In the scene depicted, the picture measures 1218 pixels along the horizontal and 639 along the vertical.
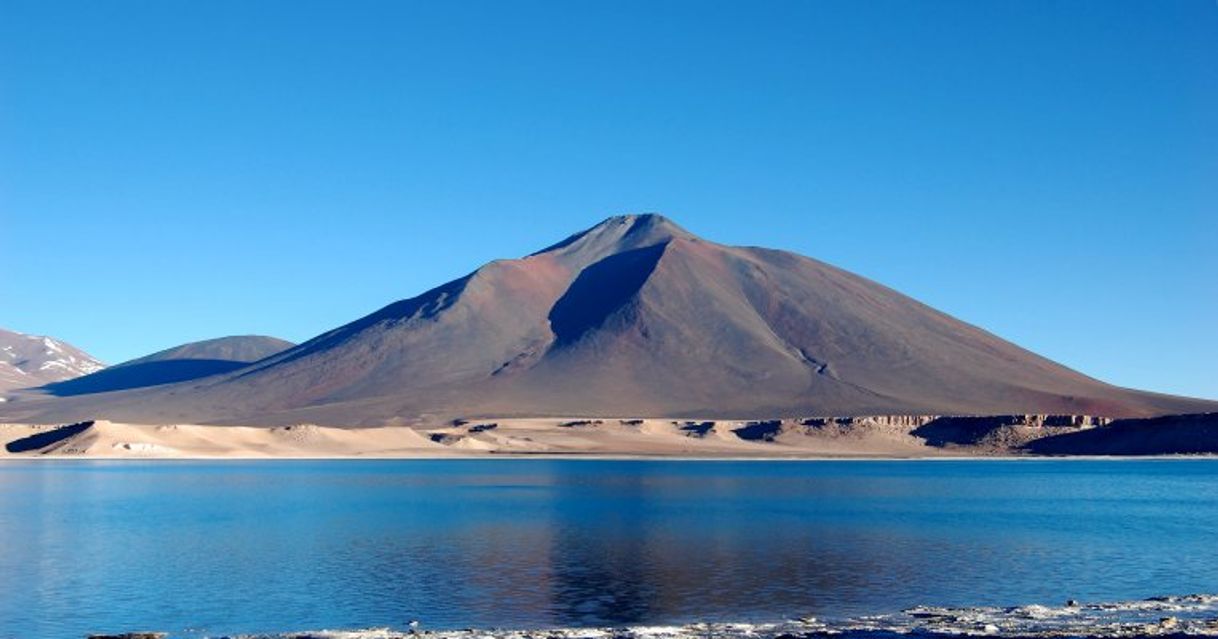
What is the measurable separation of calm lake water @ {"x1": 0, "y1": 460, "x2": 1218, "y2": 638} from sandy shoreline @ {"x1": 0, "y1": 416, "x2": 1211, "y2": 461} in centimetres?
5902

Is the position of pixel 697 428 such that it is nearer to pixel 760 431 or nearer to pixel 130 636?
pixel 760 431

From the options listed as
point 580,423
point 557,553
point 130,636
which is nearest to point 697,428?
point 580,423

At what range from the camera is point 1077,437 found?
14938cm

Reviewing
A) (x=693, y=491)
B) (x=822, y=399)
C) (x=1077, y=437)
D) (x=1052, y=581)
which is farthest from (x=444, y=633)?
(x=822, y=399)

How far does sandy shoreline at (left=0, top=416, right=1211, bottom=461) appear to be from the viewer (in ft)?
447

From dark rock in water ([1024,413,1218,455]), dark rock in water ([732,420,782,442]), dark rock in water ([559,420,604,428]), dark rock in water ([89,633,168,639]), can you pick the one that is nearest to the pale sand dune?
dark rock in water ([559,420,604,428])

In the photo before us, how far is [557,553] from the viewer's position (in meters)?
40.8

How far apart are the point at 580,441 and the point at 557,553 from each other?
11641 cm

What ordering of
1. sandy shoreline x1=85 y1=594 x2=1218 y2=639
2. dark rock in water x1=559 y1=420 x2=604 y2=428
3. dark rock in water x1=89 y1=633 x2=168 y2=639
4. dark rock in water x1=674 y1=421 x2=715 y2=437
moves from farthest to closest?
dark rock in water x1=559 y1=420 x2=604 y2=428
dark rock in water x1=674 y1=421 x2=715 y2=437
dark rock in water x1=89 y1=633 x2=168 y2=639
sandy shoreline x1=85 y1=594 x2=1218 y2=639

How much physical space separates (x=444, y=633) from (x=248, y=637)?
4.05 m

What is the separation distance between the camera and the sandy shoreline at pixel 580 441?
136 meters

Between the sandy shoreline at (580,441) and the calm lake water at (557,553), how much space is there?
2324 inches

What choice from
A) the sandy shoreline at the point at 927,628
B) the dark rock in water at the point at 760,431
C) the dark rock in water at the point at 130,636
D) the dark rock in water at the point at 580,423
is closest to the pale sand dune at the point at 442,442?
the dark rock in water at the point at 580,423

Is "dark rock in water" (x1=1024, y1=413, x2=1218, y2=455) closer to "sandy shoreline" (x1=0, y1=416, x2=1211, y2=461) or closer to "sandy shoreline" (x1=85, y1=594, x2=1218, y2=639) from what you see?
"sandy shoreline" (x1=0, y1=416, x2=1211, y2=461)
